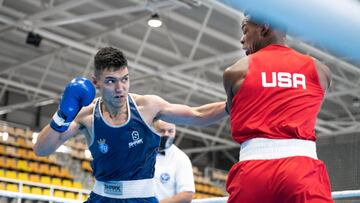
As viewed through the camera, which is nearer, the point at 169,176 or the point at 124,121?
the point at 124,121

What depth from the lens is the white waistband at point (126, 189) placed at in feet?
10.6

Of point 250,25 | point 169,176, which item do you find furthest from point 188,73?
point 250,25

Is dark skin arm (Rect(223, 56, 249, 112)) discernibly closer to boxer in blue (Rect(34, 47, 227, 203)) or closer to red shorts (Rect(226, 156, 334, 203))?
red shorts (Rect(226, 156, 334, 203))

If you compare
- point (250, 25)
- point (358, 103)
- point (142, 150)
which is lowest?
point (142, 150)

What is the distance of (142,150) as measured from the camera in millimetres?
3248

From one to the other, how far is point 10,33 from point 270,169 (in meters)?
13.2

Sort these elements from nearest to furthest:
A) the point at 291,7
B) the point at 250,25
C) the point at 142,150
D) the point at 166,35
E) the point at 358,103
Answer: the point at 291,7, the point at 250,25, the point at 142,150, the point at 166,35, the point at 358,103

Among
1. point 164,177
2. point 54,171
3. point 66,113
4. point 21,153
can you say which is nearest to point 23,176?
point 21,153

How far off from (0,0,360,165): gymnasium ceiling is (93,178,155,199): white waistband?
25.6ft

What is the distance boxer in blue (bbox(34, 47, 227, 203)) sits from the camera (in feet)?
10.6

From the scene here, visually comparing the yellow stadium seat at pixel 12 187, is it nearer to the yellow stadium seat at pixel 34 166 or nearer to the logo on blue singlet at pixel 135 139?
the yellow stadium seat at pixel 34 166

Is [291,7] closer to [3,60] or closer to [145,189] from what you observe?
[145,189]

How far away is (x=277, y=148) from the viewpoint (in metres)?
2.12

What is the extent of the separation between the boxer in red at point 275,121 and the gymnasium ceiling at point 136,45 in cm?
863
